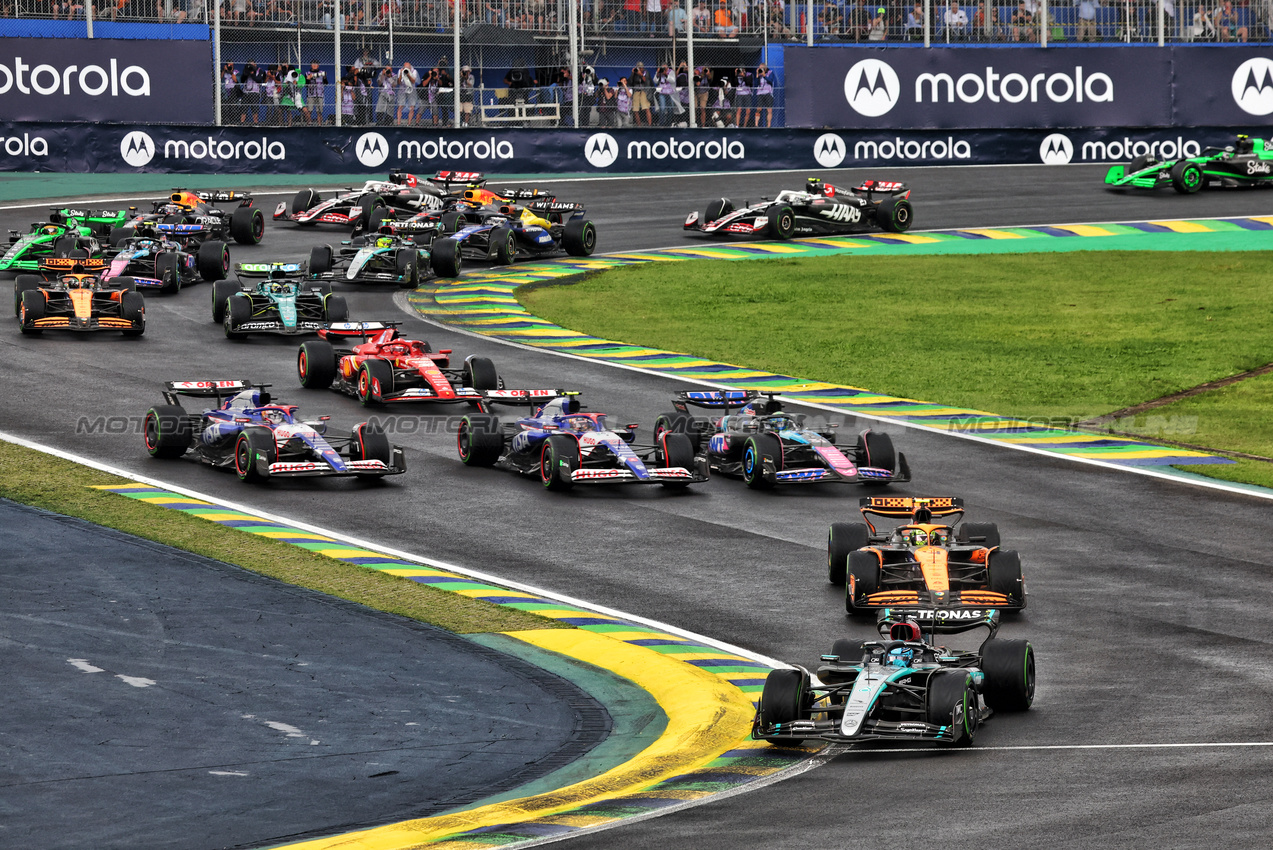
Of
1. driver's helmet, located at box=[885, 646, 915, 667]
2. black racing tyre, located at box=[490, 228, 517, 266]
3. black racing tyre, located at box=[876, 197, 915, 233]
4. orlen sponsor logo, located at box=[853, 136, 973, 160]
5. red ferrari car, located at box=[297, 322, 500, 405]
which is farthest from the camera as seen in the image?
orlen sponsor logo, located at box=[853, 136, 973, 160]

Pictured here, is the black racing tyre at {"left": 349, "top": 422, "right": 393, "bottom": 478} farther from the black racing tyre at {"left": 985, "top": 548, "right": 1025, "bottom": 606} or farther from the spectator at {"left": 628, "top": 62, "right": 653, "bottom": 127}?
the spectator at {"left": 628, "top": 62, "right": 653, "bottom": 127}

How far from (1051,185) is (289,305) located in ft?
84.7

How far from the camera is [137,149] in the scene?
4881 centimetres

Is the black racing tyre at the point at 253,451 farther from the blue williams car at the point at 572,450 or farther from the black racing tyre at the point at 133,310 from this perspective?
the black racing tyre at the point at 133,310

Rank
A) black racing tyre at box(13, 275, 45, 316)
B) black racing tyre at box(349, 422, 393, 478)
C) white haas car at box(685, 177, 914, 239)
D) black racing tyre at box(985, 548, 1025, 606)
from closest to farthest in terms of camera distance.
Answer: black racing tyre at box(985, 548, 1025, 606)
black racing tyre at box(349, 422, 393, 478)
black racing tyre at box(13, 275, 45, 316)
white haas car at box(685, 177, 914, 239)

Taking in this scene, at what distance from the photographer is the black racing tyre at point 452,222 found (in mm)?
40125

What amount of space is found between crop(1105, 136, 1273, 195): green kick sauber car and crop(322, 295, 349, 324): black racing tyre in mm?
25308

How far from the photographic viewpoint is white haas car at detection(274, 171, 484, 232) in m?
42.4

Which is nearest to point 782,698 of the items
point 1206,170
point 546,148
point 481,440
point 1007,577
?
point 1007,577

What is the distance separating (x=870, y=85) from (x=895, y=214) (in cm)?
794

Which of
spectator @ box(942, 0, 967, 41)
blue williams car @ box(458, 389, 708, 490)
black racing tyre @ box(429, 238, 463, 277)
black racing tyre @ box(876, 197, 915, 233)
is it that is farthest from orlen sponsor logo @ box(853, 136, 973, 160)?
blue williams car @ box(458, 389, 708, 490)

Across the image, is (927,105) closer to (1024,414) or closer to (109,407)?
(1024,414)

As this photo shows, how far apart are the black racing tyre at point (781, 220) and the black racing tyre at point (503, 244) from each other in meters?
6.94

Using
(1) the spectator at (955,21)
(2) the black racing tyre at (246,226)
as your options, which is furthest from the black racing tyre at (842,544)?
(1) the spectator at (955,21)
